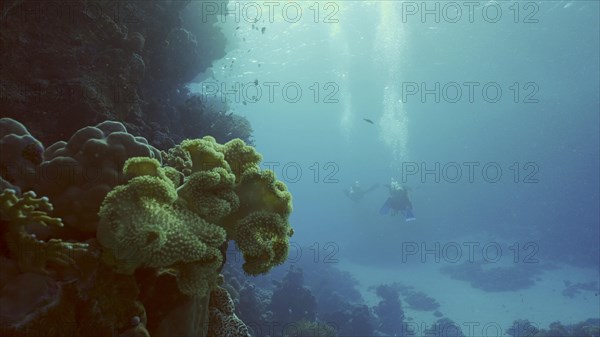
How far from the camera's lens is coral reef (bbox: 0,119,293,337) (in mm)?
2430

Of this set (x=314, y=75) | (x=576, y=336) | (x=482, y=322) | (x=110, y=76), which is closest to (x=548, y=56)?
(x=314, y=75)

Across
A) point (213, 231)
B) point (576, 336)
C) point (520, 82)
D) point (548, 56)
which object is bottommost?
point (213, 231)

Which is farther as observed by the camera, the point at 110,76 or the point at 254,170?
the point at 110,76

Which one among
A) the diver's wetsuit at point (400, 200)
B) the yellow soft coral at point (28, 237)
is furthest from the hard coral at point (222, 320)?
the diver's wetsuit at point (400, 200)

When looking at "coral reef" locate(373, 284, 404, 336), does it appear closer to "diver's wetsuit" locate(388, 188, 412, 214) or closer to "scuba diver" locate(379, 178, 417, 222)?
"scuba diver" locate(379, 178, 417, 222)

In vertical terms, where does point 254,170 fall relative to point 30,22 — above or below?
below

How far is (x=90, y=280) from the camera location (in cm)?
266

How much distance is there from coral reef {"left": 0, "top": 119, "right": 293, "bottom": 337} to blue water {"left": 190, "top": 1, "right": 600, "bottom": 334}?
1236 cm

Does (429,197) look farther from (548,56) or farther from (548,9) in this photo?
(548,9)

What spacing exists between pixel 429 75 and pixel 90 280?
4816cm

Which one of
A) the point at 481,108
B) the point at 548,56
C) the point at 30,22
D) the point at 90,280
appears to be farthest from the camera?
the point at 481,108

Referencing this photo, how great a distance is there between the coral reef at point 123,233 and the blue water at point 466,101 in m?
12.4

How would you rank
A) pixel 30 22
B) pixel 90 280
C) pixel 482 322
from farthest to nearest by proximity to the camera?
pixel 482 322 < pixel 30 22 < pixel 90 280

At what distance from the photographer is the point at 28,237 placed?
7.95ft
